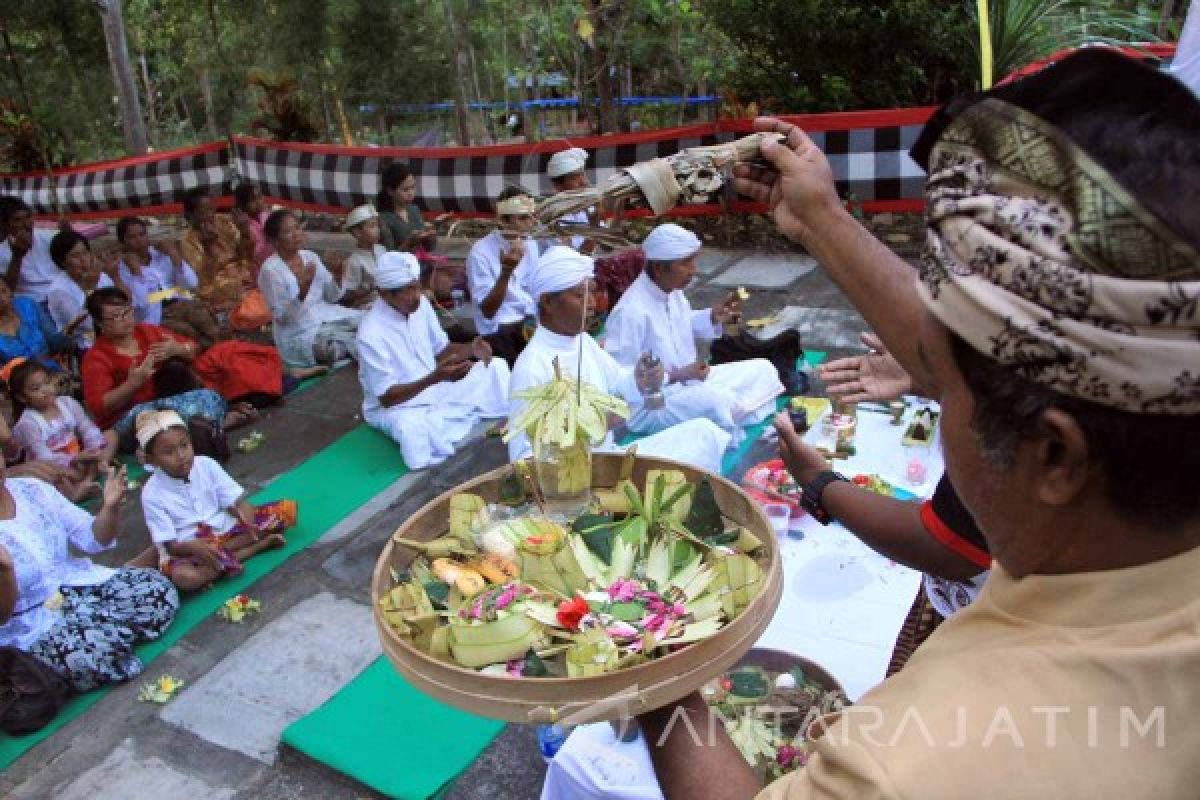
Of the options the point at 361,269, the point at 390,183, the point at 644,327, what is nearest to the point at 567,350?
the point at 644,327

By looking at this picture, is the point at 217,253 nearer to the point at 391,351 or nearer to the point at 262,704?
the point at 391,351

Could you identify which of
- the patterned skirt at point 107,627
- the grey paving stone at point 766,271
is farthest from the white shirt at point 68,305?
the grey paving stone at point 766,271

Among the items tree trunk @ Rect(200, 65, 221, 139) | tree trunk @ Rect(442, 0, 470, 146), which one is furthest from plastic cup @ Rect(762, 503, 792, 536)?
tree trunk @ Rect(200, 65, 221, 139)

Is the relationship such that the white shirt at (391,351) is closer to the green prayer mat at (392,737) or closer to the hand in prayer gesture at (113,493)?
the hand in prayer gesture at (113,493)

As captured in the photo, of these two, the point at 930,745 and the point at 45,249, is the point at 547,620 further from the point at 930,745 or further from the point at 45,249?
the point at 45,249

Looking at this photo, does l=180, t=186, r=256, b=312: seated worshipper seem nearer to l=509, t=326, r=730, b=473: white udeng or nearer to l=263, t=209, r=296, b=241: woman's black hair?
l=263, t=209, r=296, b=241: woman's black hair

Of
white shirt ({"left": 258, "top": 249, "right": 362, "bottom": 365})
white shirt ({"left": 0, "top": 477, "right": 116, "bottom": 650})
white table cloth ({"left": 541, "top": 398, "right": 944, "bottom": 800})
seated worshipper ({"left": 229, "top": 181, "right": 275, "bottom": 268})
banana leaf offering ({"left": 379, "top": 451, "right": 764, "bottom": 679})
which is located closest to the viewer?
banana leaf offering ({"left": 379, "top": 451, "right": 764, "bottom": 679})

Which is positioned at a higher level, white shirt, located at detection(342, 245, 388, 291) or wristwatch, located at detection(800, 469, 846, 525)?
wristwatch, located at detection(800, 469, 846, 525)

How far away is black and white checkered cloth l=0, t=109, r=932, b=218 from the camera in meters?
7.37

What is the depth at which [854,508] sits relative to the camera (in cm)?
217

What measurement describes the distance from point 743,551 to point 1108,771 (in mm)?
1279

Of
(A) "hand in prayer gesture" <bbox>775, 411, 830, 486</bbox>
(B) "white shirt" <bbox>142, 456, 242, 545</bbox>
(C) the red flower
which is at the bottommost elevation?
(B) "white shirt" <bbox>142, 456, 242, 545</bbox>

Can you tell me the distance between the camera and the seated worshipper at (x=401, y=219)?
295 inches

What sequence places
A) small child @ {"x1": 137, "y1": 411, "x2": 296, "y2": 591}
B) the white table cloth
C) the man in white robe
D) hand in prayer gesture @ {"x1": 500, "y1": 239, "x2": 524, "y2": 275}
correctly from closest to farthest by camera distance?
the white table cloth < small child @ {"x1": 137, "y1": 411, "x2": 296, "y2": 591} < the man in white robe < hand in prayer gesture @ {"x1": 500, "y1": 239, "x2": 524, "y2": 275}
